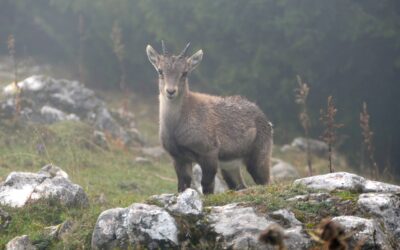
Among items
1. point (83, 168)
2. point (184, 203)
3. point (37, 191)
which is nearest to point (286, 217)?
point (184, 203)

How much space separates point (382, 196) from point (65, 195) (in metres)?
5.32

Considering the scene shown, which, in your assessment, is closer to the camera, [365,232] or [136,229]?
[365,232]

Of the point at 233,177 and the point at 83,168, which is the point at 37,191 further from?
the point at 83,168

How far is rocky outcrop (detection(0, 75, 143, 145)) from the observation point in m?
22.5

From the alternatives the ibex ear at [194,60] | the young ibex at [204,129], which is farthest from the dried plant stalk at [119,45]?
the young ibex at [204,129]

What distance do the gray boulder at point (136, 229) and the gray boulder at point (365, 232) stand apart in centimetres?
219

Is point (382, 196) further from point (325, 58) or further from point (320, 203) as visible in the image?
point (325, 58)

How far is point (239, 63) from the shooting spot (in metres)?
25.5

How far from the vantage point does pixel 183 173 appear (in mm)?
12062

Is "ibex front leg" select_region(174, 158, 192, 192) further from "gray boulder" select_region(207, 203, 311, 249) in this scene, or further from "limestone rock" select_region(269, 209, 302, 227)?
"limestone rock" select_region(269, 209, 302, 227)

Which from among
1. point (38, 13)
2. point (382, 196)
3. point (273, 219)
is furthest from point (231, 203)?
point (38, 13)

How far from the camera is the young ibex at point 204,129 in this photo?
1201cm

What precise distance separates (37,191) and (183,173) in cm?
259

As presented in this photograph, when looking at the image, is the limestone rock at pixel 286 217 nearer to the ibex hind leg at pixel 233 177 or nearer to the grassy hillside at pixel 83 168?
the grassy hillside at pixel 83 168
